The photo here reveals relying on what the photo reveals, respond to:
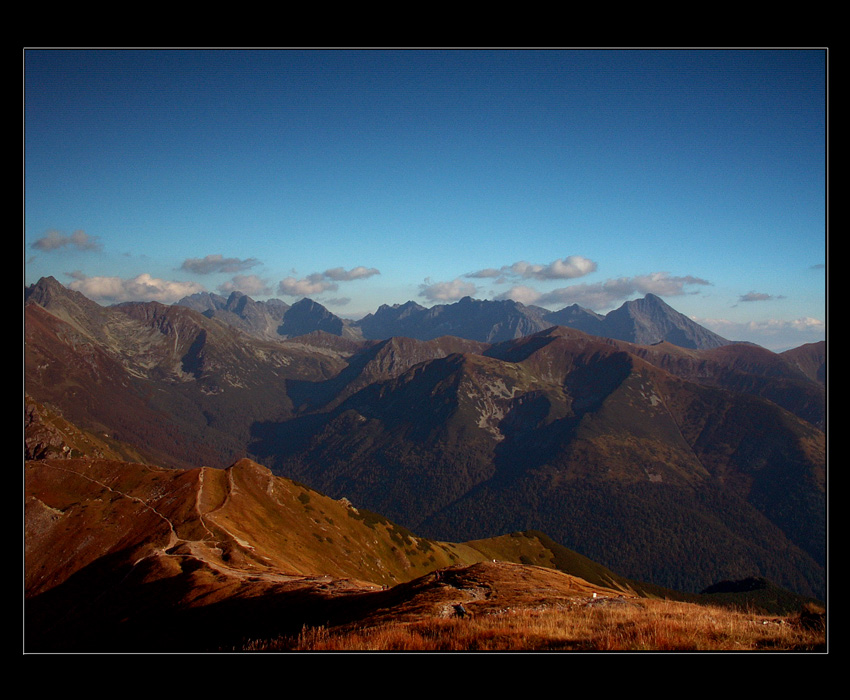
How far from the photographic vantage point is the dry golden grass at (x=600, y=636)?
13.3 m

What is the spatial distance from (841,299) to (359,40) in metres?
19.9

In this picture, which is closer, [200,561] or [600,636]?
[600,636]

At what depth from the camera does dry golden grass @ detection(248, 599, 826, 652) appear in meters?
13.3

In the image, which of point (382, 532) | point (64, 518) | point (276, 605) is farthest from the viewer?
point (382, 532)

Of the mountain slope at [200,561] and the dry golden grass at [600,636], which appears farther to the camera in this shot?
the mountain slope at [200,561]

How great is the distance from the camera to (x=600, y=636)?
1428 cm

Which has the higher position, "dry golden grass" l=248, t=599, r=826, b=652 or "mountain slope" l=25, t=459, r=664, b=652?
"dry golden grass" l=248, t=599, r=826, b=652

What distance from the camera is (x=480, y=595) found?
1172 inches

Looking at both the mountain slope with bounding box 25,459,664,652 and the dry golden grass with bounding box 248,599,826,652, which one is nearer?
the dry golden grass with bounding box 248,599,826,652

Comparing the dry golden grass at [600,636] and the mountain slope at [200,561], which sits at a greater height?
the dry golden grass at [600,636]

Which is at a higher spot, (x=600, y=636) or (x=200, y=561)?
(x=600, y=636)
